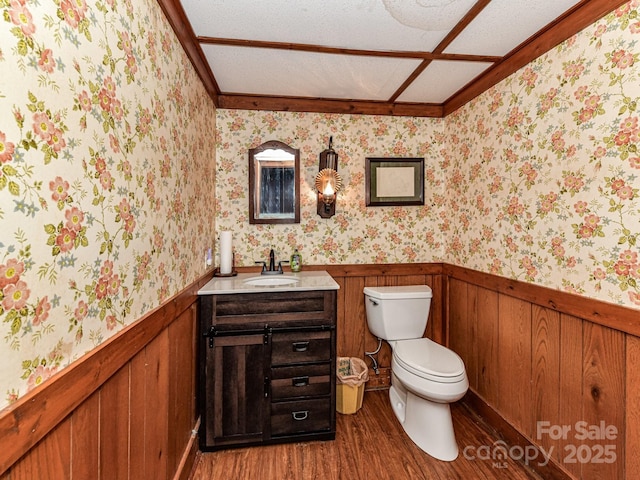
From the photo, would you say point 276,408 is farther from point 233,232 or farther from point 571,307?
point 571,307

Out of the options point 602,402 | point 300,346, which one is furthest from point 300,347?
point 602,402

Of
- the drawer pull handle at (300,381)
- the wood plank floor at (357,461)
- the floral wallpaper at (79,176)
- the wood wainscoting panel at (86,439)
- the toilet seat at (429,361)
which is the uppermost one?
the floral wallpaper at (79,176)

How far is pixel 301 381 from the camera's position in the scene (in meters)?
1.87

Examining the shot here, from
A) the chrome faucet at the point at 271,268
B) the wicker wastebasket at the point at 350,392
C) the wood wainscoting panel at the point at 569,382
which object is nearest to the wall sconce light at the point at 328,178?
the chrome faucet at the point at 271,268

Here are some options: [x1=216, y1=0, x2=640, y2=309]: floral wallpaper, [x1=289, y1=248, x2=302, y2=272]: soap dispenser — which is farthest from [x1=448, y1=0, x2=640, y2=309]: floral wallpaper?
[x1=289, y1=248, x2=302, y2=272]: soap dispenser

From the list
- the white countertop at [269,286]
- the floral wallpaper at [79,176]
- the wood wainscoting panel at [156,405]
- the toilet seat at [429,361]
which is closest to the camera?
the floral wallpaper at [79,176]

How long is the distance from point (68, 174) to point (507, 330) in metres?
2.19

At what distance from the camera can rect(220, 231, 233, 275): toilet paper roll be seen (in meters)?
2.17

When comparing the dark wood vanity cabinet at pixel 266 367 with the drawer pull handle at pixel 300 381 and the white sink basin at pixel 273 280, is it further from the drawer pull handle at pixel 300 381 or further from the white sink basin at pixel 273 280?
the white sink basin at pixel 273 280

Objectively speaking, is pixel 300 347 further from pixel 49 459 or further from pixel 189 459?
pixel 49 459

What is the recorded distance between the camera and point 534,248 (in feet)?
5.51

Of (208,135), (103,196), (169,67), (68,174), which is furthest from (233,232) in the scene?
(68,174)

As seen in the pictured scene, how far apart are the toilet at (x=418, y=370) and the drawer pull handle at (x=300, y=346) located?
0.58 meters

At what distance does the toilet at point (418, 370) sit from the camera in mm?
1718
